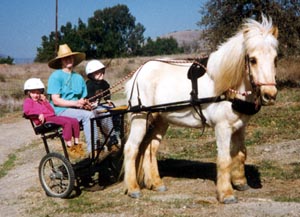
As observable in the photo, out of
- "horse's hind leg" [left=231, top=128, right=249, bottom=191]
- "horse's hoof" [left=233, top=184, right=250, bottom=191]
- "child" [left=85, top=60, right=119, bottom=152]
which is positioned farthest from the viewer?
"child" [left=85, top=60, right=119, bottom=152]

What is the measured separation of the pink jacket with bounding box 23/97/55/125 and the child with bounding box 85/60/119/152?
27.4 inches

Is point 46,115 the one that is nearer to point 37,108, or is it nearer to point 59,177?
point 37,108

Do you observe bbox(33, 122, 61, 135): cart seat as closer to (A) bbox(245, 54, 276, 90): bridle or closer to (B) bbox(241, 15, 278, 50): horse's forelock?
(A) bbox(245, 54, 276, 90): bridle

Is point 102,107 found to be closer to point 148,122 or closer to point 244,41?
point 148,122

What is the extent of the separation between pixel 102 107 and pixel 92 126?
0.70 metres

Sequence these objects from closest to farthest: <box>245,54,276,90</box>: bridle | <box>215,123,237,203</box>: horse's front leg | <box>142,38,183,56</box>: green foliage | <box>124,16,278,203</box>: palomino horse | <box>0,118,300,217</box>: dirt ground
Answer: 1. <box>245,54,276,90</box>: bridle
2. <box>124,16,278,203</box>: palomino horse
3. <box>0,118,300,217</box>: dirt ground
4. <box>215,123,237,203</box>: horse's front leg
5. <box>142,38,183,56</box>: green foliage

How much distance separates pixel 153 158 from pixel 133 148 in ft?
1.51

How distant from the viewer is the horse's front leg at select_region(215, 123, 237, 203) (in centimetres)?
546

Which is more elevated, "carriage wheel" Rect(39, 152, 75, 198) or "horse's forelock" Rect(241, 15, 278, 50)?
"horse's forelock" Rect(241, 15, 278, 50)

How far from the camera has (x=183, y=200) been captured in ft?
19.2

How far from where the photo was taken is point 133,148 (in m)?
6.32

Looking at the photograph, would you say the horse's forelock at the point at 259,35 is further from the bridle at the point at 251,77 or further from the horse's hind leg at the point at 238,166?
the horse's hind leg at the point at 238,166

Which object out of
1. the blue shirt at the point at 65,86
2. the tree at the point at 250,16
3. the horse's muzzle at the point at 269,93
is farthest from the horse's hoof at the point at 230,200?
the tree at the point at 250,16

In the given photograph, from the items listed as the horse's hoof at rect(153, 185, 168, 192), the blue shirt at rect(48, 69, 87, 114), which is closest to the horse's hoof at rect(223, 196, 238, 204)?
the horse's hoof at rect(153, 185, 168, 192)
